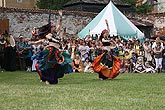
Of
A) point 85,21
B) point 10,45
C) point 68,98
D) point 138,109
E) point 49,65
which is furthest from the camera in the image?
point 85,21

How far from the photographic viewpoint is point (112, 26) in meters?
25.9

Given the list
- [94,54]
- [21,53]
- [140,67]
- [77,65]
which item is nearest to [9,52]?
[21,53]

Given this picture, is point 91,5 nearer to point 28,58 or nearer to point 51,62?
point 28,58

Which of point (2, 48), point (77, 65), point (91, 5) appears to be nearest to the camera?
point (2, 48)

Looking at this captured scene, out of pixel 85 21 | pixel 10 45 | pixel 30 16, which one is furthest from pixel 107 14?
pixel 10 45

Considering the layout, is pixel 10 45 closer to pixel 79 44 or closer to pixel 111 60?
pixel 79 44

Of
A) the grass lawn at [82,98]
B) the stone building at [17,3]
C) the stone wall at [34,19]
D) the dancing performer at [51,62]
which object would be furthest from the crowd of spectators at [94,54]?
the stone building at [17,3]

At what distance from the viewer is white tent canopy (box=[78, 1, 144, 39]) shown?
25656 millimetres

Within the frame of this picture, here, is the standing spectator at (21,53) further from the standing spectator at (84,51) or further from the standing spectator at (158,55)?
the standing spectator at (158,55)

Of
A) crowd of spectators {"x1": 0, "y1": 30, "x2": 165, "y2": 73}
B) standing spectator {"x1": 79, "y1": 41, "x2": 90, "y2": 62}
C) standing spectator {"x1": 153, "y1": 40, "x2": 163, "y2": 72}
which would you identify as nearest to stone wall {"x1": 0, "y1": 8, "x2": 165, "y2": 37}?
crowd of spectators {"x1": 0, "y1": 30, "x2": 165, "y2": 73}

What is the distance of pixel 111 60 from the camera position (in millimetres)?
15344

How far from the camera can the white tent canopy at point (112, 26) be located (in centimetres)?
2566

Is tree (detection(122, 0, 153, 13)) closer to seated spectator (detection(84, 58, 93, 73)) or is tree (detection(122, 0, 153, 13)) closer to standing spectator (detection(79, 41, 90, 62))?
standing spectator (detection(79, 41, 90, 62))

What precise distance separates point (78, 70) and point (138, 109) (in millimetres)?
12672
